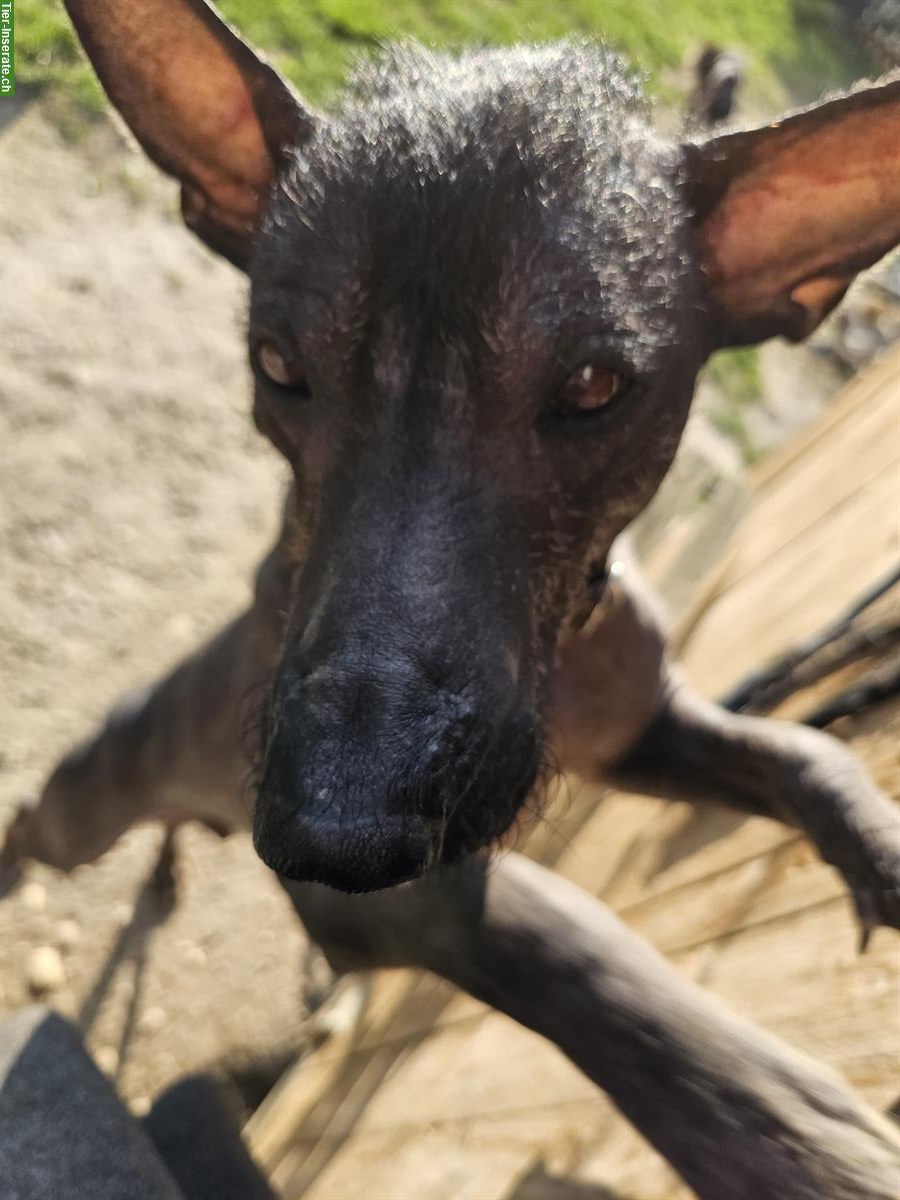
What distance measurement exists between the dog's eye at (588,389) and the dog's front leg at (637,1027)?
563 mm

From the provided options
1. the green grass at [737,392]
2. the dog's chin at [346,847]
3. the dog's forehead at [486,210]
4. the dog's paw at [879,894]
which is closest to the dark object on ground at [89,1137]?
the dog's chin at [346,847]

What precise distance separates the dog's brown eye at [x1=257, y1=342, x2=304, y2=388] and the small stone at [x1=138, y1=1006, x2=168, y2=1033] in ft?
5.96

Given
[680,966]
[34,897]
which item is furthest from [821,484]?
[34,897]

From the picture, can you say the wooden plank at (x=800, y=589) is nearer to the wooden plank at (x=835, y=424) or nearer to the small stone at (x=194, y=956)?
the wooden plank at (x=835, y=424)

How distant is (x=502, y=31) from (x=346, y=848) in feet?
16.4

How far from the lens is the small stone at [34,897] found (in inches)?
100

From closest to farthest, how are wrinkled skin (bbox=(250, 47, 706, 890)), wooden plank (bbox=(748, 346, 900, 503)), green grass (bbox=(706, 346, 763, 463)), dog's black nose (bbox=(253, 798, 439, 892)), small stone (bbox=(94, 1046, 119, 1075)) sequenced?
1. dog's black nose (bbox=(253, 798, 439, 892))
2. wrinkled skin (bbox=(250, 47, 706, 890))
3. small stone (bbox=(94, 1046, 119, 1075))
4. wooden plank (bbox=(748, 346, 900, 503))
5. green grass (bbox=(706, 346, 763, 463))

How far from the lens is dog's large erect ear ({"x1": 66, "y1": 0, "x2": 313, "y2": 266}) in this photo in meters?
1.33

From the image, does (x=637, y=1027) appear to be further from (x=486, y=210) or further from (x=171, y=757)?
(x=171, y=757)

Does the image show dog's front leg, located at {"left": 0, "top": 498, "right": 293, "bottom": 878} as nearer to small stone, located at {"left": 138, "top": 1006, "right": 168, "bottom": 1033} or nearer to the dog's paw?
small stone, located at {"left": 138, "top": 1006, "right": 168, "bottom": 1033}

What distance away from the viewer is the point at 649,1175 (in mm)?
1277

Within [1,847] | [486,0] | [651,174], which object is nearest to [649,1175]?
[651,174]

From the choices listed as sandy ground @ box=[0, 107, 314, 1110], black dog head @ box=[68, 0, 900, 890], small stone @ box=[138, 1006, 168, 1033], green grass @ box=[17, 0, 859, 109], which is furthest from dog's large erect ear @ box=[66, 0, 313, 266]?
small stone @ box=[138, 1006, 168, 1033]

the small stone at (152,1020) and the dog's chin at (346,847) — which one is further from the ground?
the dog's chin at (346,847)
